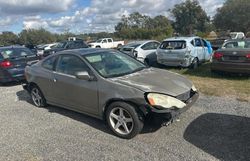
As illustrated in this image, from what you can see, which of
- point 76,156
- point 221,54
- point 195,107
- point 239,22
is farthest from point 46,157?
point 239,22

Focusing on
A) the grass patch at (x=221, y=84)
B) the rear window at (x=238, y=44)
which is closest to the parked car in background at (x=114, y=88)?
the grass patch at (x=221, y=84)

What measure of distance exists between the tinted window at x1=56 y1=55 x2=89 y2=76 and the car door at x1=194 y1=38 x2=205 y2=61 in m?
7.30

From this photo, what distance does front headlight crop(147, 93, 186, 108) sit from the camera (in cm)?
394

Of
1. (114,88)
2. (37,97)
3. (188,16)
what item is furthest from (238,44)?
(188,16)

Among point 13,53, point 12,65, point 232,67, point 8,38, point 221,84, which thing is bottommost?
point 221,84

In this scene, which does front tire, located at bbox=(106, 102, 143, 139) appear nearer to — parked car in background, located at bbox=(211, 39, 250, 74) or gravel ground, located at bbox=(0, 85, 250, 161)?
gravel ground, located at bbox=(0, 85, 250, 161)

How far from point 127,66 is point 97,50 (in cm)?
81

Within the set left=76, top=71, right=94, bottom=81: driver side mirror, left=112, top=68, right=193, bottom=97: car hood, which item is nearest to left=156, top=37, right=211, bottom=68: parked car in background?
left=112, top=68, right=193, bottom=97: car hood

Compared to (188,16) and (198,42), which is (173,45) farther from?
(188,16)

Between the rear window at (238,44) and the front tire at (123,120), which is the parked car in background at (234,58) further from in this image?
the front tire at (123,120)

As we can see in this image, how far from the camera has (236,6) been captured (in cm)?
4206

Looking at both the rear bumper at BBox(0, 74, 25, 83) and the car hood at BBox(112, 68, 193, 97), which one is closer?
the car hood at BBox(112, 68, 193, 97)

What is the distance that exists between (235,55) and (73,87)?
230 inches

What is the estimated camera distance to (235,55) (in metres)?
8.34
